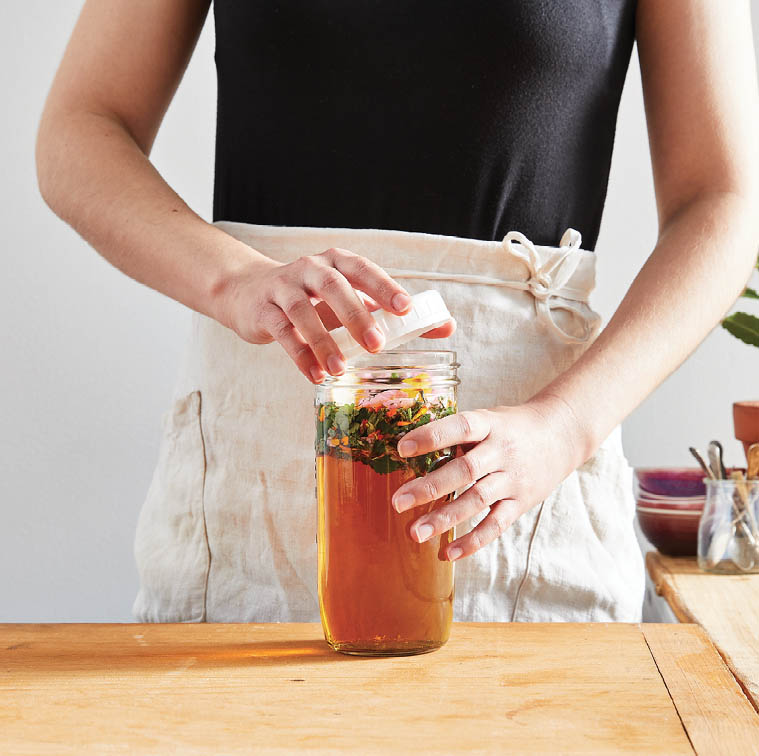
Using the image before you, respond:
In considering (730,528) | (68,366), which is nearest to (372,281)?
(730,528)

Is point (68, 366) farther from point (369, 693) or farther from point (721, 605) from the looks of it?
point (369, 693)

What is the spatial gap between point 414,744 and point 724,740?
0.48ft

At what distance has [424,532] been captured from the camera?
1.74 ft

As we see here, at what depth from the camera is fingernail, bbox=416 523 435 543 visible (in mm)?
529

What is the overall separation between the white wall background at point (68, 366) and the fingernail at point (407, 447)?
3.50 ft

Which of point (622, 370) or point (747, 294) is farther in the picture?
point (747, 294)

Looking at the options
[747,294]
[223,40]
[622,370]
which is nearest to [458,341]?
[622,370]

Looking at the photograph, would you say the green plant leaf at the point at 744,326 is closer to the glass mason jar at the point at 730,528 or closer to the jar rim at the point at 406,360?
the glass mason jar at the point at 730,528

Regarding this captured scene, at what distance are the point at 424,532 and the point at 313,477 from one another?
0.22 m

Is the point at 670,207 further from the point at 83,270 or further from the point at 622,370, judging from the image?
the point at 83,270

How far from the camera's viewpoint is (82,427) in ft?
4.99

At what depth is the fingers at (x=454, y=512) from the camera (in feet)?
1.74

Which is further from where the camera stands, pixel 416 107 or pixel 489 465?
pixel 416 107

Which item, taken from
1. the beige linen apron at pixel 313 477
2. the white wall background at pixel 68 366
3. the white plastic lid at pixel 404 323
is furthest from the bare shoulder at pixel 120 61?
the white wall background at pixel 68 366
